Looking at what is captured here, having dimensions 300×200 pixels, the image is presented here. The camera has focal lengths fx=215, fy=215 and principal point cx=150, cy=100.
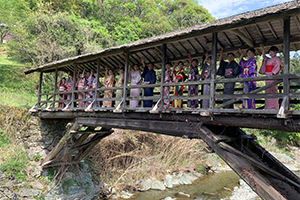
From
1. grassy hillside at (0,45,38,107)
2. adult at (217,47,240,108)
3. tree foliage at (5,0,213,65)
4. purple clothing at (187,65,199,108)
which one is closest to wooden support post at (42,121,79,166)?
purple clothing at (187,65,199,108)

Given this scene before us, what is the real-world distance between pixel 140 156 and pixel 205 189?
146 inches

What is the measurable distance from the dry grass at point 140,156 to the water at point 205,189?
95cm

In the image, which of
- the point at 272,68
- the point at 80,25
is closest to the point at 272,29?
the point at 272,68

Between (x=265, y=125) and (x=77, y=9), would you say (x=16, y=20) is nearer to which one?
(x=77, y=9)

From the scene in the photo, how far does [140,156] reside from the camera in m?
11.7

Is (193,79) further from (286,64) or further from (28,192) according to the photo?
(28,192)

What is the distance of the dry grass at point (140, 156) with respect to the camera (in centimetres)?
1088

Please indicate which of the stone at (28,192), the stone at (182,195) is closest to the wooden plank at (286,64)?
the stone at (182,195)

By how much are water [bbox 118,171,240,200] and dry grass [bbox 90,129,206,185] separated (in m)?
0.95

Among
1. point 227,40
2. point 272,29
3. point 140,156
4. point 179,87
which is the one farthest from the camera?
point 140,156

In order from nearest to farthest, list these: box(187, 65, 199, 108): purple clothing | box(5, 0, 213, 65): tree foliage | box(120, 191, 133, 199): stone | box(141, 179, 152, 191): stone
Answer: box(187, 65, 199, 108): purple clothing → box(120, 191, 133, 199): stone → box(141, 179, 152, 191): stone → box(5, 0, 213, 65): tree foliage

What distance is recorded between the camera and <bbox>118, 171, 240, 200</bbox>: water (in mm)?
9797

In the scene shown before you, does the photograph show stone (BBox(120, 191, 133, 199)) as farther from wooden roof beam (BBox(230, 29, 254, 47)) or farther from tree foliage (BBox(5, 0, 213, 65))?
tree foliage (BBox(5, 0, 213, 65))

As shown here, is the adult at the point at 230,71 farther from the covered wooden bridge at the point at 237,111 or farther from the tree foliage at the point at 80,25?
the tree foliage at the point at 80,25
